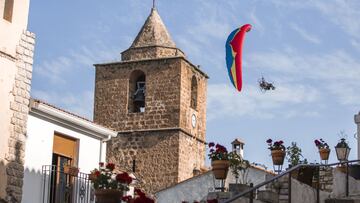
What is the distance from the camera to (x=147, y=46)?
42156 millimetres

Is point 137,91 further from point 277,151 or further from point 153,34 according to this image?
point 277,151

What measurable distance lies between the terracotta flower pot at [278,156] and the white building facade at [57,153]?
16.6ft

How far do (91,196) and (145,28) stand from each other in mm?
23427

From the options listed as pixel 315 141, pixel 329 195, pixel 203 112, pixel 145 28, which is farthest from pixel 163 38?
pixel 329 195

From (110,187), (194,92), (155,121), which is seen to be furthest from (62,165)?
(194,92)

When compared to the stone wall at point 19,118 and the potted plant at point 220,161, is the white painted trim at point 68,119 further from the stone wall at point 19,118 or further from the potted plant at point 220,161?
the potted plant at point 220,161

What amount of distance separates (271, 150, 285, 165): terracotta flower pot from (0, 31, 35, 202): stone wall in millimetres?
4851

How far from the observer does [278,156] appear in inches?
656

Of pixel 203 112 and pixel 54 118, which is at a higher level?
pixel 203 112

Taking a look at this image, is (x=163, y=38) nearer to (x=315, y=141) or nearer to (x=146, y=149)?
(x=146, y=149)

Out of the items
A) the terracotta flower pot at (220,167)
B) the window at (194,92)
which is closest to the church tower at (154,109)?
the window at (194,92)

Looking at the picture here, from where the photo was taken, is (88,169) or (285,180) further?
(88,169)

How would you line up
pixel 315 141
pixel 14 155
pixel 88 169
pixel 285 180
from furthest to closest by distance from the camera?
pixel 88 169 < pixel 315 141 < pixel 14 155 < pixel 285 180

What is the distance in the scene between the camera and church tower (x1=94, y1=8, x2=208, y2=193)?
4059cm
